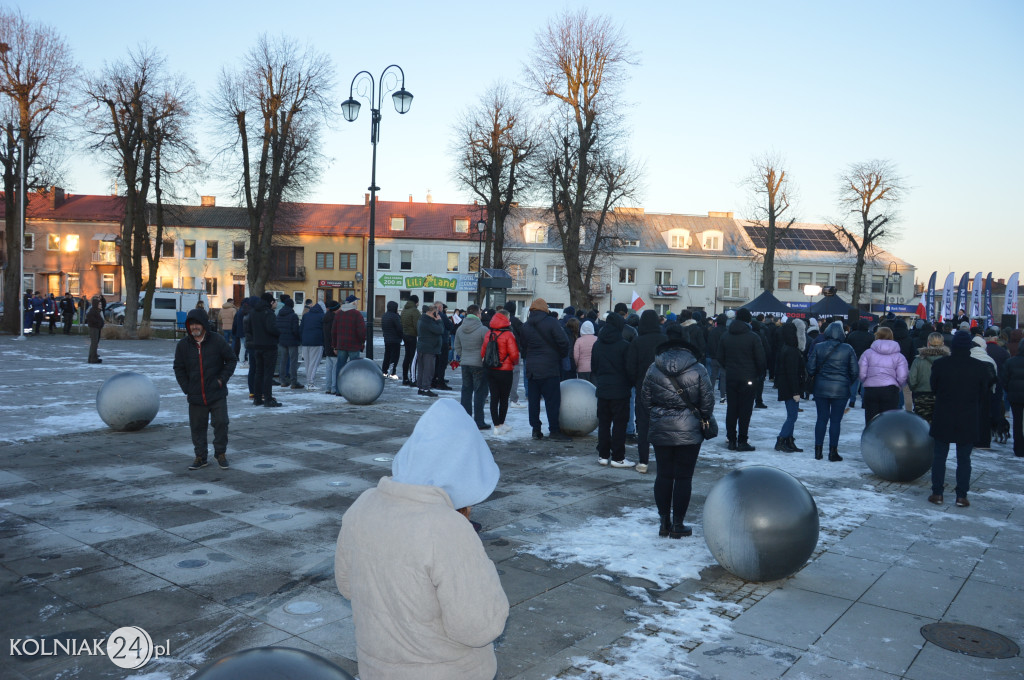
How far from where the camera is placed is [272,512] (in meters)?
6.95

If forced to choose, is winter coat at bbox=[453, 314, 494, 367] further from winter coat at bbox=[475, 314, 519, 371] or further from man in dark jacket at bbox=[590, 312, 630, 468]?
man in dark jacket at bbox=[590, 312, 630, 468]

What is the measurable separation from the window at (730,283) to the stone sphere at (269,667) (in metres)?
63.5

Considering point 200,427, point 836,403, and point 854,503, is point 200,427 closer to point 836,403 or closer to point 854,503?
point 854,503

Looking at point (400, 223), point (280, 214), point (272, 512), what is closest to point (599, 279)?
point (400, 223)

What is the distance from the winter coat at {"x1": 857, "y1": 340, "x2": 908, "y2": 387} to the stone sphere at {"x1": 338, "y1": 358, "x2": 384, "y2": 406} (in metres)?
8.22

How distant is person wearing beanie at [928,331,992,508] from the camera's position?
7.52 m

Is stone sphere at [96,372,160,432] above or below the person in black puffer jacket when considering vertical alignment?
below

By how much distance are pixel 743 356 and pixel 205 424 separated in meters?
7.10

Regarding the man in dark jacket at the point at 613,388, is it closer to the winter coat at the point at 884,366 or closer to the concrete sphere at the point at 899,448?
the concrete sphere at the point at 899,448

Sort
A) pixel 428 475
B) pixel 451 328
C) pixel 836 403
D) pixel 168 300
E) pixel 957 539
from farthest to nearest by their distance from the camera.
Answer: pixel 168 300, pixel 451 328, pixel 836 403, pixel 957 539, pixel 428 475

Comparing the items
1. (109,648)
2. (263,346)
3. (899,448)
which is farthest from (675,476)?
(263,346)

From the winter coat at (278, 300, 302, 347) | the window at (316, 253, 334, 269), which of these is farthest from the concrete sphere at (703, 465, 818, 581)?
the window at (316, 253, 334, 269)

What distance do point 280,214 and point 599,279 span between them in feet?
95.1

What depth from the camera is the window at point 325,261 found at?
61094 mm
